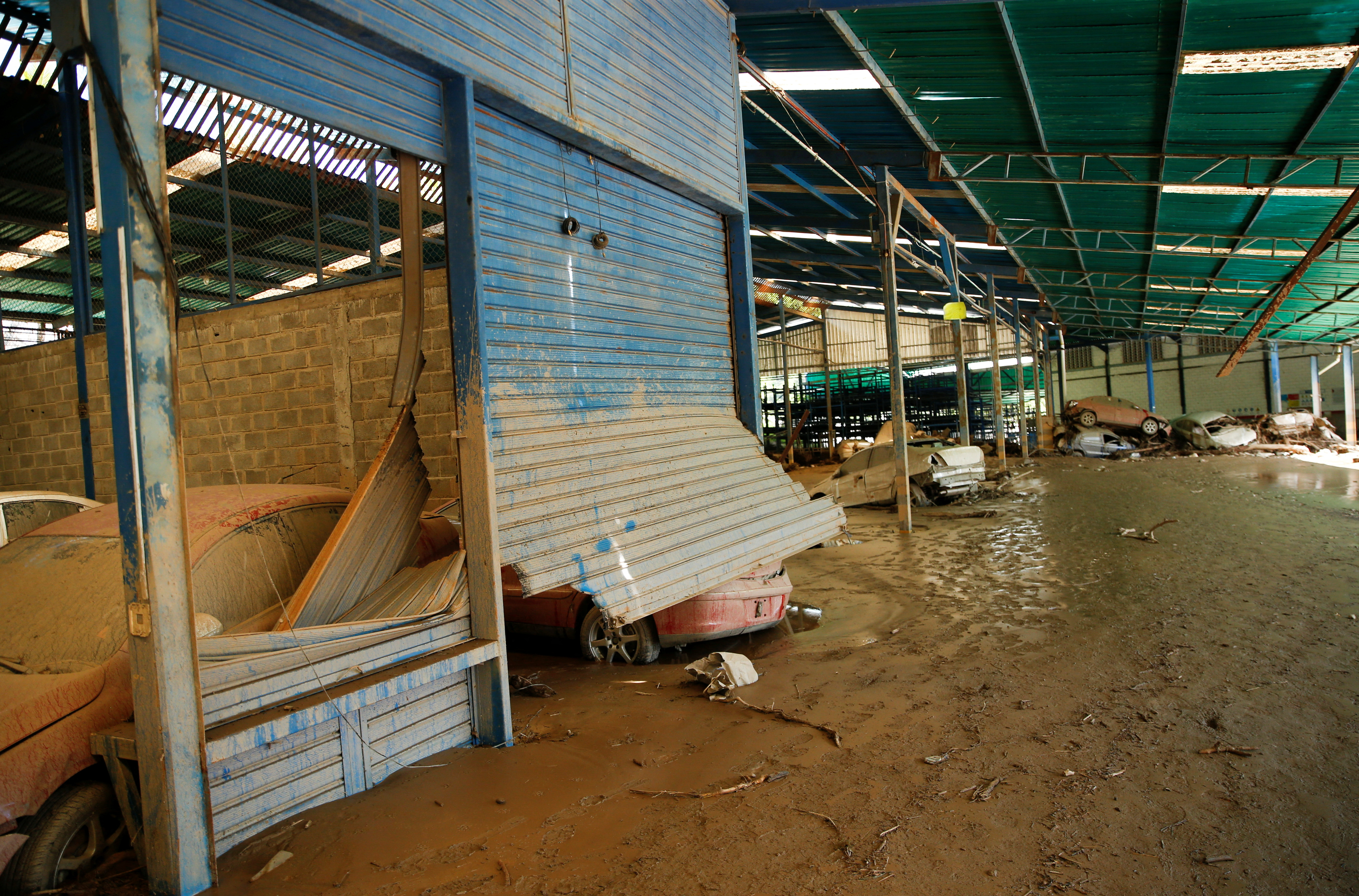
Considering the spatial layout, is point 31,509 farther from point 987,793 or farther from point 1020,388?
point 1020,388

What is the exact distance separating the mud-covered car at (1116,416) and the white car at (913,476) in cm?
1371

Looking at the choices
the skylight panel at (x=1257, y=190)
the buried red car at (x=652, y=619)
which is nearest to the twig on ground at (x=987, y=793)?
the buried red car at (x=652, y=619)

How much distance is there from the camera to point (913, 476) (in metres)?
15.2

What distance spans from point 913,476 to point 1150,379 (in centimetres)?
2744

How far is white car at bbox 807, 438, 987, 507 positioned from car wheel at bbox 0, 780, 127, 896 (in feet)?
42.0

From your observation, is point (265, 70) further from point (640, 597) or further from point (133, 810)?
point (640, 597)

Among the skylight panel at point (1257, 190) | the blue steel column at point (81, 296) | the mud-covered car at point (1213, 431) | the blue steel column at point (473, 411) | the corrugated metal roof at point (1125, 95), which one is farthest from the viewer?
the mud-covered car at point (1213, 431)

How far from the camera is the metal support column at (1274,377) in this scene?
99.2 feet

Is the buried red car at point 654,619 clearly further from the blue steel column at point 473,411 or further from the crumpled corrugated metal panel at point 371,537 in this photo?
the blue steel column at point 473,411

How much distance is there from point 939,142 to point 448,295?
944 cm

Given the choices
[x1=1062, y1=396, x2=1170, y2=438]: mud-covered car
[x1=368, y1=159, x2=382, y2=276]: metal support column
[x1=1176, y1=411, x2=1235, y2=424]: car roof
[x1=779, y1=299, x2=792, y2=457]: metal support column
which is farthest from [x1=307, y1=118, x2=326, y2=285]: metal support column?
[x1=1176, y1=411, x2=1235, y2=424]: car roof

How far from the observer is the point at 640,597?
15.9 ft

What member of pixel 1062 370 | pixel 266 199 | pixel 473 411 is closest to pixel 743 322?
pixel 473 411

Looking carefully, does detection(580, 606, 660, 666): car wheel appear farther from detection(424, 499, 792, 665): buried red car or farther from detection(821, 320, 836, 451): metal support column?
detection(821, 320, 836, 451): metal support column
